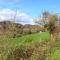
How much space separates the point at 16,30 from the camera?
880cm

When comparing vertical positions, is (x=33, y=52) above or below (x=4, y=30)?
below

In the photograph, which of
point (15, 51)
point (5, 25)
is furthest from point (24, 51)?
point (5, 25)

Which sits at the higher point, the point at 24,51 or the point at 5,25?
the point at 5,25

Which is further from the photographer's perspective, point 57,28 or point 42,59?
point 57,28

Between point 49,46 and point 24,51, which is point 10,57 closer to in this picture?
point 24,51

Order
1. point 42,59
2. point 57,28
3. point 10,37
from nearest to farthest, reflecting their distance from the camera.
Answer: point 42,59
point 10,37
point 57,28

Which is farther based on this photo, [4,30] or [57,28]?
[57,28]

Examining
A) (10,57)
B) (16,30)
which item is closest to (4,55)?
(10,57)

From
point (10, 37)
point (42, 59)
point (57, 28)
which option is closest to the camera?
point (42, 59)

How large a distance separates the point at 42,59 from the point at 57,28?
247 inches

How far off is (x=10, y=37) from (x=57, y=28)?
19.0 ft

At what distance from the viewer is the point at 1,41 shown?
28.9 ft

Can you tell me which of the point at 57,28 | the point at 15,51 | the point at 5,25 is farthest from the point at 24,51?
the point at 57,28

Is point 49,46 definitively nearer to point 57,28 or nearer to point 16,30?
point 16,30
